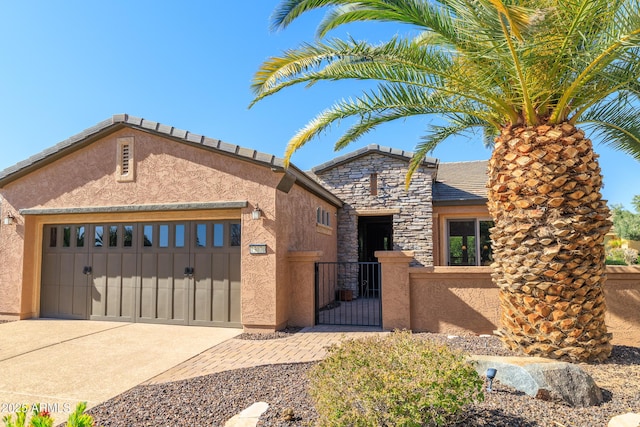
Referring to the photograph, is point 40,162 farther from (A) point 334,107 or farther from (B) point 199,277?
(A) point 334,107

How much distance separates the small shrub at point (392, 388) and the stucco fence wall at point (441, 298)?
15.9 ft

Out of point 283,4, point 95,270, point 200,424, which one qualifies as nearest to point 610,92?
point 283,4

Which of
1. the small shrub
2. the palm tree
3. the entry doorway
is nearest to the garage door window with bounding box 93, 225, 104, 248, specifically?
the palm tree

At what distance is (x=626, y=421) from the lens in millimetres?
3656

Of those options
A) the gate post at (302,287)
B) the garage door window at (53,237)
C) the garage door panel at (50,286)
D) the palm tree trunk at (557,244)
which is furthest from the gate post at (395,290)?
the garage door window at (53,237)

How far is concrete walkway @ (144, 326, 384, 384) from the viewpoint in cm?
601

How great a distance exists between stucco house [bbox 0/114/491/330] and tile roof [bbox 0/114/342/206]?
0.10ft

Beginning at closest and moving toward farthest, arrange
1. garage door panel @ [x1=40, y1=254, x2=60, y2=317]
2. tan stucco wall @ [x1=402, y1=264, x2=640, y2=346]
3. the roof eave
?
tan stucco wall @ [x1=402, y1=264, x2=640, y2=346] < garage door panel @ [x1=40, y1=254, x2=60, y2=317] < the roof eave

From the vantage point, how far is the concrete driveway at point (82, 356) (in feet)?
16.7

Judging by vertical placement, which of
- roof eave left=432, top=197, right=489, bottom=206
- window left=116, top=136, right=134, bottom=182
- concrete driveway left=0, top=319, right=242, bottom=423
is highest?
window left=116, top=136, right=134, bottom=182

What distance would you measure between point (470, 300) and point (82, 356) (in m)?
7.71

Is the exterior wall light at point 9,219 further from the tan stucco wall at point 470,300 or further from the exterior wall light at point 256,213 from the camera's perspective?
the tan stucco wall at point 470,300

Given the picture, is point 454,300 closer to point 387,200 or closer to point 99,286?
point 387,200

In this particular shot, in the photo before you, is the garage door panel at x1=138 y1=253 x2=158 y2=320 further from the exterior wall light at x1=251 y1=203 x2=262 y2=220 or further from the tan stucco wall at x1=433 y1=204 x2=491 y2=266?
the tan stucco wall at x1=433 y1=204 x2=491 y2=266
